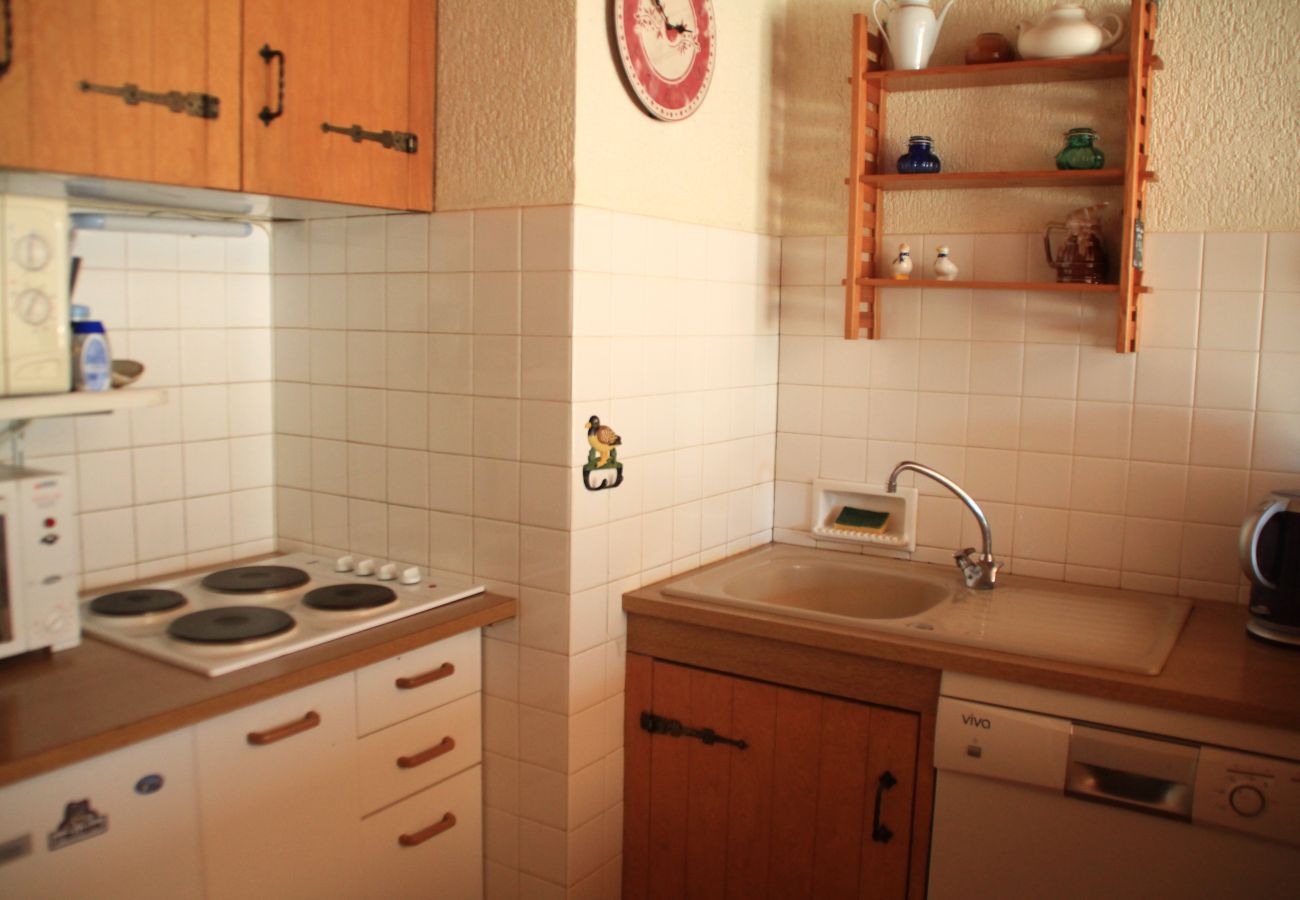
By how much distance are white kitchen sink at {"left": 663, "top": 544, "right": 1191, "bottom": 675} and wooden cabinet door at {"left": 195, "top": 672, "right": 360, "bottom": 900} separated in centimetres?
73

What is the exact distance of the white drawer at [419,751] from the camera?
1915 millimetres

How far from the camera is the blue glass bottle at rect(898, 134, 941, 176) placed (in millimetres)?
2367

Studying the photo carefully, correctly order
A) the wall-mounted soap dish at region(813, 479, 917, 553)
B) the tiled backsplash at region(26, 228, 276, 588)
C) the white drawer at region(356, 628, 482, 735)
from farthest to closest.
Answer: the wall-mounted soap dish at region(813, 479, 917, 553) < the tiled backsplash at region(26, 228, 276, 588) < the white drawer at region(356, 628, 482, 735)

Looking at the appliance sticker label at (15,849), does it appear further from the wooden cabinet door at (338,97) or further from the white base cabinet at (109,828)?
the wooden cabinet door at (338,97)

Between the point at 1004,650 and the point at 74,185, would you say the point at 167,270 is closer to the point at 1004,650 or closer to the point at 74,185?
the point at 74,185

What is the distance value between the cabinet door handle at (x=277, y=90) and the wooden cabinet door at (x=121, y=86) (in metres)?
0.05

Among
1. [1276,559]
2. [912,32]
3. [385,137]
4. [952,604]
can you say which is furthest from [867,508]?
[385,137]

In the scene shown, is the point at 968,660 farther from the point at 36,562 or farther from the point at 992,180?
the point at 36,562

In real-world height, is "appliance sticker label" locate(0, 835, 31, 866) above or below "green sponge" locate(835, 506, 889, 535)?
below

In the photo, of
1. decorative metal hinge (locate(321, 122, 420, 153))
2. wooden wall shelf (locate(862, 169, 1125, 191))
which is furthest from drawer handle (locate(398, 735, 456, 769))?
wooden wall shelf (locate(862, 169, 1125, 191))

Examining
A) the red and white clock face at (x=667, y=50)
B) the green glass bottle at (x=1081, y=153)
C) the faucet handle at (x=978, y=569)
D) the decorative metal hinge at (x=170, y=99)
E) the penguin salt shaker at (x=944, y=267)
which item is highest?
the red and white clock face at (x=667, y=50)

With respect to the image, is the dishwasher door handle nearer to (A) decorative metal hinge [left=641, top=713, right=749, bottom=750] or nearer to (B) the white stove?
(A) decorative metal hinge [left=641, top=713, right=749, bottom=750]

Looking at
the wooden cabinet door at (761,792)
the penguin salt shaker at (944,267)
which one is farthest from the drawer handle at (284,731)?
the penguin salt shaker at (944,267)

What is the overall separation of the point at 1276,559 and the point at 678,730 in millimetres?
1154
